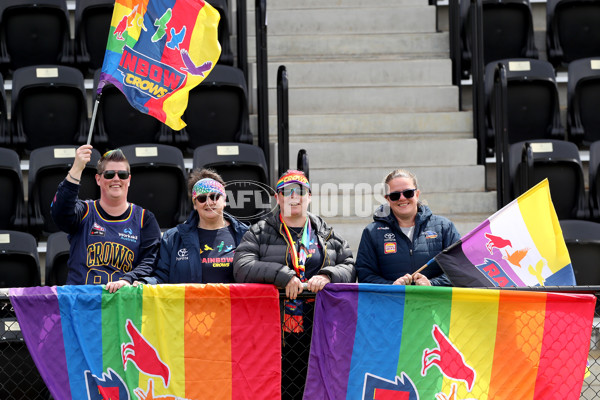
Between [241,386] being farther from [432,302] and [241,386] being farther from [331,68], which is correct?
[331,68]

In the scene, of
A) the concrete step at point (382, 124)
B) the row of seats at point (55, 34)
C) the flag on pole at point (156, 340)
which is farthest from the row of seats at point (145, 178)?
the flag on pole at point (156, 340)

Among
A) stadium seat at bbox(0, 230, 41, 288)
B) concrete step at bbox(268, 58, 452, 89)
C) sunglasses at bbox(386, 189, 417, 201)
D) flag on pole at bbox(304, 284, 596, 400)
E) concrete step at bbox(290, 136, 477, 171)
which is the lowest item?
flag on pole at bbox(304, 284, 596, 400)

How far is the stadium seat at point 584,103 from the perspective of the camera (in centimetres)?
795

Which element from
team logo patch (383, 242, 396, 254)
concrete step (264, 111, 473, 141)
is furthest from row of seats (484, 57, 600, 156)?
team logo patch (383, 242, 396, 254)

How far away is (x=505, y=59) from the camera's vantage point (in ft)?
27.2

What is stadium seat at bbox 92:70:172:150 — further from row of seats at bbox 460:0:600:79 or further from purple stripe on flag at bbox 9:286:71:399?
purple stripe on flag at bbox 9:286:71:399

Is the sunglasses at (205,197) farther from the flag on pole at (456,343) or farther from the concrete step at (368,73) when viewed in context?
the concrete step at (368,73)

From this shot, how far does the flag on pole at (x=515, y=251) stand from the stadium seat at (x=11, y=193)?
3535 millimetres

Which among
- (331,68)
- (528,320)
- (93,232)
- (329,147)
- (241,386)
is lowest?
(241,386)

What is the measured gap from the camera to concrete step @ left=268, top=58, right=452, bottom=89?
8375 millimetres

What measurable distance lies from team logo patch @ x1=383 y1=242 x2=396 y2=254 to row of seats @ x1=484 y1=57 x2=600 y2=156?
312cm

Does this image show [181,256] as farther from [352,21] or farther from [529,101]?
[352,21]

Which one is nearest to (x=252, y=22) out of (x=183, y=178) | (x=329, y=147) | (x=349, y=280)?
(x=329, y=147)

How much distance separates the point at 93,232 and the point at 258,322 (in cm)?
110
